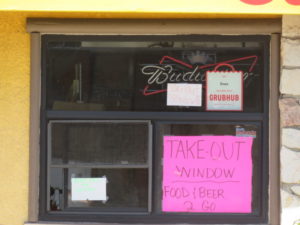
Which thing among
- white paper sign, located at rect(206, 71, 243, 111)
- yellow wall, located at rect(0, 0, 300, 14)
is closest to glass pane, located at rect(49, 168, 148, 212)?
white paper sign, located at rect(206, 71, 243, 111)

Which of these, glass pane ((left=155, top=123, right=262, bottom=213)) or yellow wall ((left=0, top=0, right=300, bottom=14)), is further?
glass pane ((left=155, top=123, right=262, bottom=213))

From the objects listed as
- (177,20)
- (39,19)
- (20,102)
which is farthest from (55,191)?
(177,20)

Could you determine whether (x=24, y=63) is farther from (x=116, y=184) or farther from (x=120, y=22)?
(x=116, y=184)

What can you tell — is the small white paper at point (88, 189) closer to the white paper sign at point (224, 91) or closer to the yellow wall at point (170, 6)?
the white paper sign at point (224, 91)

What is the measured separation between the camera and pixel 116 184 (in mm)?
4699

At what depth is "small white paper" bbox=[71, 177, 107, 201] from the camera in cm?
471

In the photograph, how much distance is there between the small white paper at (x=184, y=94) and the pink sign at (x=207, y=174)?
0.97 feet

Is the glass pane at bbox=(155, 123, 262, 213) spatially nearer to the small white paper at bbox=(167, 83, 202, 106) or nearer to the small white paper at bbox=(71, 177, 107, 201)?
the small white paper at bbox=(167, 83, 202, 106)

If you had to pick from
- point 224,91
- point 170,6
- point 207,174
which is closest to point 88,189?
point 207,174

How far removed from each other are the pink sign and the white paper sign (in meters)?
0.26

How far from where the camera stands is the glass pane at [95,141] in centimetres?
466

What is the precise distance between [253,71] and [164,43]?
79 centimetres

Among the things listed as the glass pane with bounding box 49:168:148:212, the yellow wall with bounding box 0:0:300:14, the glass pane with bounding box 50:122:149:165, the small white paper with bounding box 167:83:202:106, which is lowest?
the glass pane with bounding box 49:168:148:212

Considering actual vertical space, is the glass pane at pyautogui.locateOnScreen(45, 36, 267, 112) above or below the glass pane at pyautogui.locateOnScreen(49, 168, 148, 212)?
above
